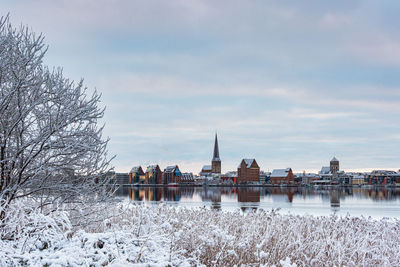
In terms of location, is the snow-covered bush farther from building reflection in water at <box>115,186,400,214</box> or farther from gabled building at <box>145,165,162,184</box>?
gabled building at <box>145,165,162,184</box>

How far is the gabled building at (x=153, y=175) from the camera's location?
191000 mm

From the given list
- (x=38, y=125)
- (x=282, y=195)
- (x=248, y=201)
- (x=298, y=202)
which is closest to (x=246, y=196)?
(x=282, y=195)

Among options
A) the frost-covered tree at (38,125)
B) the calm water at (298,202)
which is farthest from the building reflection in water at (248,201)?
the frost-covered tree at (38,125)

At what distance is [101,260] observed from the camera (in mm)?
6000

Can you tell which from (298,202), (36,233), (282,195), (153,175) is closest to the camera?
(36,233)

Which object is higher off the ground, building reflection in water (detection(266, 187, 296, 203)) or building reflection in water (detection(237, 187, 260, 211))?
building reflection in water (detection(237, 187, 260, 211))

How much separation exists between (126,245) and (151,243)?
49 centimetres

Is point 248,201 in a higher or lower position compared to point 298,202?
higher

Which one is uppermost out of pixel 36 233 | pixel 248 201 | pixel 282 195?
pixel 36 233

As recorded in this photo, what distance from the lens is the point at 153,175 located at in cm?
19100

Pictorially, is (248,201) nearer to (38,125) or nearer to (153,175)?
(38,125)

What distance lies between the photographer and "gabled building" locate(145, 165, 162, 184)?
191 metres

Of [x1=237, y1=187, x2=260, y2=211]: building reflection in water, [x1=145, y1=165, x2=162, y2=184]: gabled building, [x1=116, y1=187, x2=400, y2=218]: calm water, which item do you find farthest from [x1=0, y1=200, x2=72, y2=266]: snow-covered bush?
[x1=145, y1=165, x2=162, y2=184]: gabled building

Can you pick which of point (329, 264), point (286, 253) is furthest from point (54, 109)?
point (329, 264)
